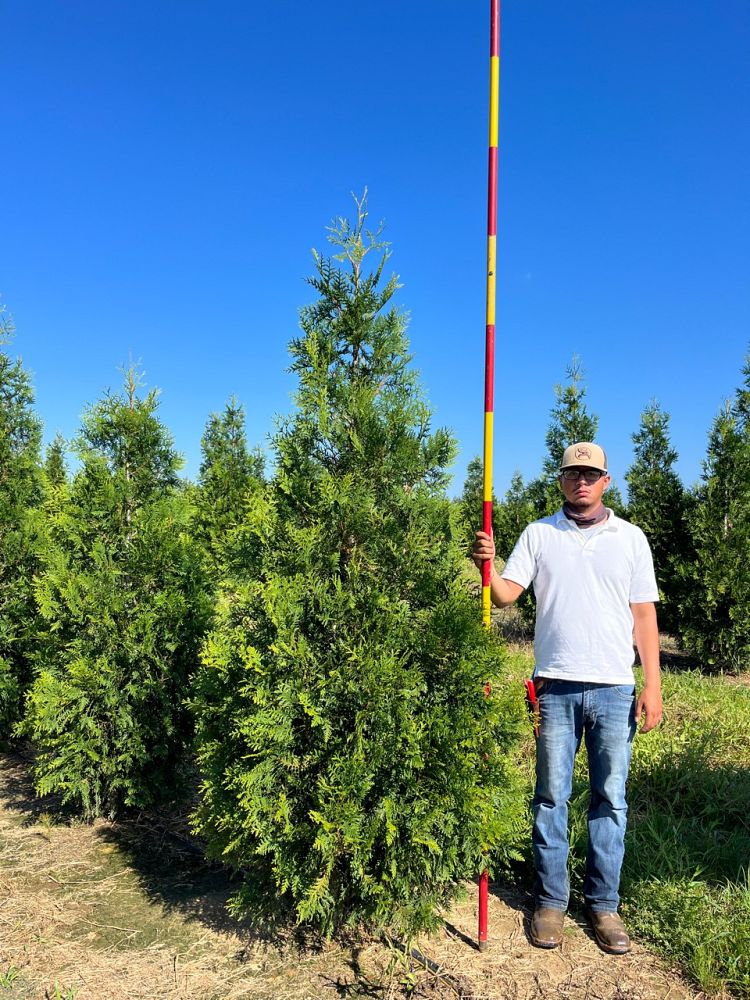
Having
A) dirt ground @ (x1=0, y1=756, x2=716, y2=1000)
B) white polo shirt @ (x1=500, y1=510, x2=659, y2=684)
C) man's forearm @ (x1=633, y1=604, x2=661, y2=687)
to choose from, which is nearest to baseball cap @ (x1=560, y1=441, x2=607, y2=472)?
white polo shirt @ (x1=500, y1=510, x2=659, y2=684)

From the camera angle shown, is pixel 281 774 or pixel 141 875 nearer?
pixel 281 774

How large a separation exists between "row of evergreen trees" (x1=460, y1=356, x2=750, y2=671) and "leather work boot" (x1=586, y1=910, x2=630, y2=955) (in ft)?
20.4

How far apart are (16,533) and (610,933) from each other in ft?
19.8

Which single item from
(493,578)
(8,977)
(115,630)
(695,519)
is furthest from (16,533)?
(695,519)

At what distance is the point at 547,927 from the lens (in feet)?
11.0

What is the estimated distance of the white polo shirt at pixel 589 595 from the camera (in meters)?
3.33

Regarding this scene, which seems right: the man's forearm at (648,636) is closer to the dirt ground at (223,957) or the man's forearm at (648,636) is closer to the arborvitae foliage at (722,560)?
the dirt ground at (223,957)

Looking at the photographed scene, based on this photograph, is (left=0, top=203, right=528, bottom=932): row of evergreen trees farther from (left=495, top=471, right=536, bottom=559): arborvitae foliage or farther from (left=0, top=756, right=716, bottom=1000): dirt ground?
(left=495, top=471, right=536, bottom=559): arborvitae foliage

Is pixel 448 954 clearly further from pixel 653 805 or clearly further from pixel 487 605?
pixel 653 805

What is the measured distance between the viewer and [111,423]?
17.0 ft

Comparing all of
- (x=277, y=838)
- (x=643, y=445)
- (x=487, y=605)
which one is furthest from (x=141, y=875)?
(x=643, y=445)

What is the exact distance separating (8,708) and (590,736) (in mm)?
5580

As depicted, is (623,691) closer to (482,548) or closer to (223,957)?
(482,548)

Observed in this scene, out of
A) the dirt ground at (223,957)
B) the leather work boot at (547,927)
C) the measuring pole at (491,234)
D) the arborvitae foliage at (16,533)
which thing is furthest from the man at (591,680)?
the arborvitae foliage at (16,533)
